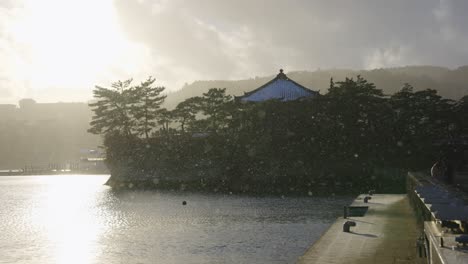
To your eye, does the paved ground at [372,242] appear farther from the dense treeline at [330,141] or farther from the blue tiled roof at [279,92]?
the blue tiled roof at [279,92]

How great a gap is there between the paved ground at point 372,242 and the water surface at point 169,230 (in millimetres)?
1977

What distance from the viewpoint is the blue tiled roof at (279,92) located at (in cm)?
6681

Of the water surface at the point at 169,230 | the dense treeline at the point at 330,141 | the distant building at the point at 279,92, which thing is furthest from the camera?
the distant building at the point at 279,92

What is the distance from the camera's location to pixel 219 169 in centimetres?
6331

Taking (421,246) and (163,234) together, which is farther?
(163,234)

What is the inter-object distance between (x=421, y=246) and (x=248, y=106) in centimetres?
4577

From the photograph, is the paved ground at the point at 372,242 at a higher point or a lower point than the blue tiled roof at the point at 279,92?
lower

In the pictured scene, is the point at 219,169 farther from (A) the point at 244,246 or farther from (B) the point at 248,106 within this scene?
(A) the point at 244,246

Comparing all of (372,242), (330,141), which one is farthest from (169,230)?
(330,141)

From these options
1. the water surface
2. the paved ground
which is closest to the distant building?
the water surface

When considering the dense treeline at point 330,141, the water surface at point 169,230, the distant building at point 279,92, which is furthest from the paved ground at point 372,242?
the distant building at point 279,92

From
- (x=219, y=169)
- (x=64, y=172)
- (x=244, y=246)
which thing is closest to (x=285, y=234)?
(x=244, y=246)

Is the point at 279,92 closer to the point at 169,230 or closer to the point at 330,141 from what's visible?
the point at 330,141

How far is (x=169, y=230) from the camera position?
96.2 feet
